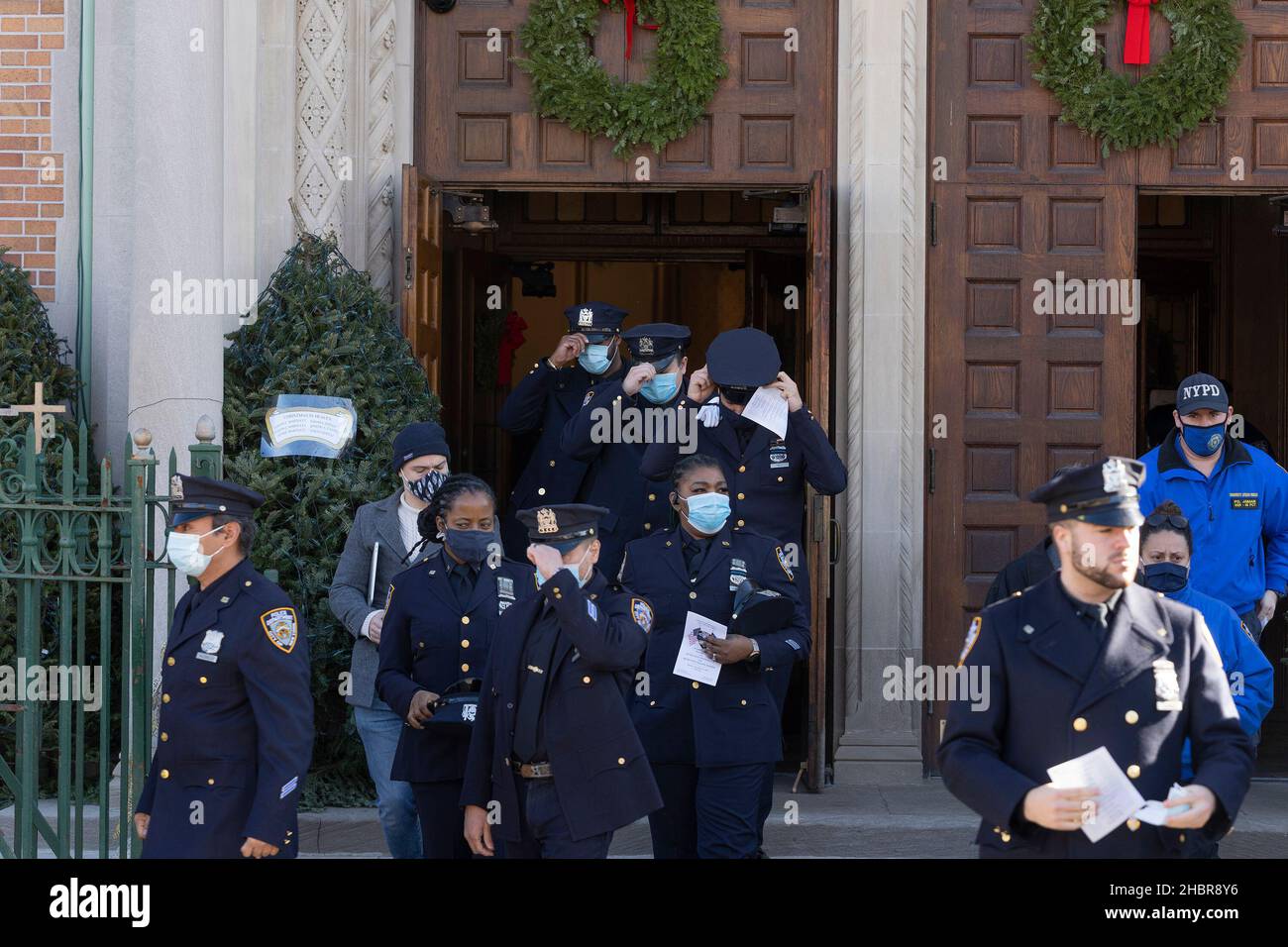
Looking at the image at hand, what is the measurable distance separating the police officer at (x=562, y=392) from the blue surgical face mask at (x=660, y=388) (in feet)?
1.40

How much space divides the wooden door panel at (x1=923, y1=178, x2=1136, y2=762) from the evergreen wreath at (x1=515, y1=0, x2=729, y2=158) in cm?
162

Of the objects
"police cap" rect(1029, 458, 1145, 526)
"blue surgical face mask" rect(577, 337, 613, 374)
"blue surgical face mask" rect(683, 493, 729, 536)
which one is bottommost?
"blue surgical face mask" rect(683, 493, 729, 536)

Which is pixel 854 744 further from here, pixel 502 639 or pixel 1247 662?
pixel 502 639

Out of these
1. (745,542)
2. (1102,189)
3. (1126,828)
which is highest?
(1102,189)

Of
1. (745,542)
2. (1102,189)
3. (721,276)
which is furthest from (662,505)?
(721,276)

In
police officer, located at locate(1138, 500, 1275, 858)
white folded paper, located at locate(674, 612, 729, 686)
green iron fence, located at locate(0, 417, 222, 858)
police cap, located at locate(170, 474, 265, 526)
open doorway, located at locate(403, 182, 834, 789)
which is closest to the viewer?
police cap, located at locate(170, 474, 265, 526)

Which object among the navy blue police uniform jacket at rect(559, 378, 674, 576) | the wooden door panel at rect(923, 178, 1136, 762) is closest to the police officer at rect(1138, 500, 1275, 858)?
the navy blue police uniform jacket at rect(559, 378, 674, 576)

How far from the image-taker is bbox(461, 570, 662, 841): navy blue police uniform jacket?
542 centimetres

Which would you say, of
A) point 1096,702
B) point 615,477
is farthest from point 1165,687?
point 615,477

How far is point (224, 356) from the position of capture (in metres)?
9.05

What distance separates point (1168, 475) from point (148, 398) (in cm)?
520

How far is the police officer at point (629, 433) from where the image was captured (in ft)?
26.8

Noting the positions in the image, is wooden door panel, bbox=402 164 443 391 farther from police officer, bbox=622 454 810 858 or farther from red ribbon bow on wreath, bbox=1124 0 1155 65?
red ribbon bow on wreath, bbox=1124 0 1155 65

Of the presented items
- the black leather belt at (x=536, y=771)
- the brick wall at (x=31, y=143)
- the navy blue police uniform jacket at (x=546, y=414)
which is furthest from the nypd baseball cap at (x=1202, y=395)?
the brick wall at (x=31, y=143)
